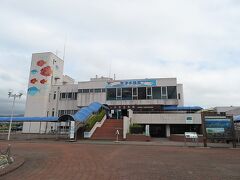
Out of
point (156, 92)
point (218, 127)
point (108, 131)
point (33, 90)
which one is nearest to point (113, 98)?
point (156, 92)

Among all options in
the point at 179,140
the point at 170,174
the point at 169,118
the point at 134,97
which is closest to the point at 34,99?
the point at 134,97

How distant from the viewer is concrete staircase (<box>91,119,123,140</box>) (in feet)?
86.5

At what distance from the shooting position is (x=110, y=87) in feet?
131

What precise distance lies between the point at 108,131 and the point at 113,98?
1254cm

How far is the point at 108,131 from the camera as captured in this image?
1082 inches

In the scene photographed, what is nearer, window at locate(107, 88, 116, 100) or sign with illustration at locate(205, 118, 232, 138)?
sign with illustration at locate(205, 118, 232, 138)

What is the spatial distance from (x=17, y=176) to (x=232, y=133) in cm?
1907

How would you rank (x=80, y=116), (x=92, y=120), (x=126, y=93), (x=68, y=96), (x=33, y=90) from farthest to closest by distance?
(x=33, y=90) → (x=68, y=96) → (x=126, y=93) → (x=92, y=120) → (x=80, y=116)

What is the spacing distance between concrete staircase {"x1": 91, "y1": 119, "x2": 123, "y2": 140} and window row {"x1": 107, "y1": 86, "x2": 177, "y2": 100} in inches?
367

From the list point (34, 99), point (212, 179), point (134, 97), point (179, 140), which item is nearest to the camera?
point (212, 179)

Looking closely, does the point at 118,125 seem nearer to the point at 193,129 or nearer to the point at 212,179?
the point at 193,129

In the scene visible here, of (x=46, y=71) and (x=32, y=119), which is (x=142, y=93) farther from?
(x=46, y=71)

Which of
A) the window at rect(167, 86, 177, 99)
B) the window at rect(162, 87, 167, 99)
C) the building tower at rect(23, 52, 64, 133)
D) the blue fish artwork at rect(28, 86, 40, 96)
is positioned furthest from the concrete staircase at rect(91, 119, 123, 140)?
the blue fish artwork at rect(28, 86, 40, 96)

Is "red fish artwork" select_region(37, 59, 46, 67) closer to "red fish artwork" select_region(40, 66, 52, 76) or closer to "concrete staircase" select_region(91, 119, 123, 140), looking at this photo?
"red fish artwork" select_region(40, 66, 52, 76)
